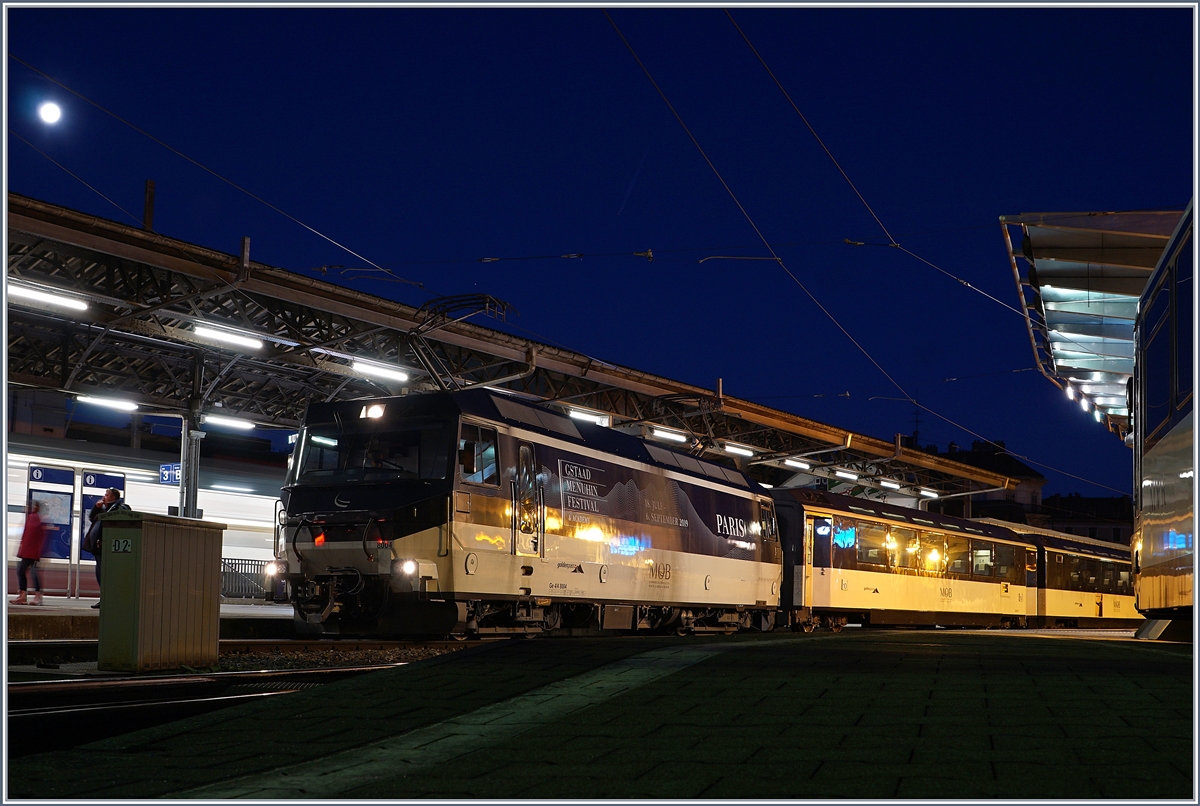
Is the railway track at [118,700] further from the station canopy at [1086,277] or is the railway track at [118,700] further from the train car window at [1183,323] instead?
the station canopy at [1086,277]

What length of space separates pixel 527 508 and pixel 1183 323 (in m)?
8.48

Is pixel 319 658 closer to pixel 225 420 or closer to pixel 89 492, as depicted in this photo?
pixel 89 492

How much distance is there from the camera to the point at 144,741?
6203 millimetres

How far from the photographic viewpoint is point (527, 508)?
15.1 meters

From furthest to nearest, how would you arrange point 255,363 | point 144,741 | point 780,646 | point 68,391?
point 255,363 < point 68,391 < point 780,646 < point 144,741

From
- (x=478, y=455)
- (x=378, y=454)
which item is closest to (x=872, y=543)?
(x=478, y=455)

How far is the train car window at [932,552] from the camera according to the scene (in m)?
27.9

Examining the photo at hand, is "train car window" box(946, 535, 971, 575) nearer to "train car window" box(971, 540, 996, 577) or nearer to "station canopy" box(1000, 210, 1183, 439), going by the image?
"train car window" box(971, 540, 996, 577)

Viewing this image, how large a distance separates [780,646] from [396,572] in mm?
4834

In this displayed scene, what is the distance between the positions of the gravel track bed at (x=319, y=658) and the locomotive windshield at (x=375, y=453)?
2195 mm

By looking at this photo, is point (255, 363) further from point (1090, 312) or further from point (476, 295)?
point (1090, 312)

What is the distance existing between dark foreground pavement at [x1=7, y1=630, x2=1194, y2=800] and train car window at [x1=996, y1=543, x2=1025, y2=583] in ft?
77.4

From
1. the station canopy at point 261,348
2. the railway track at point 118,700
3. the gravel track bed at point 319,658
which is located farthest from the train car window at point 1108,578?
the railway track at point 118,700

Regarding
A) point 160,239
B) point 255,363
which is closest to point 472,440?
point 160,239
